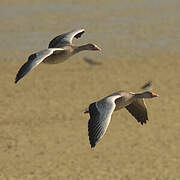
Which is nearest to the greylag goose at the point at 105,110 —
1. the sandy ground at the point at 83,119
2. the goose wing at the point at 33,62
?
the goose wing at the point at 33,62

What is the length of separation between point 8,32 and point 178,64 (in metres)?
13.6

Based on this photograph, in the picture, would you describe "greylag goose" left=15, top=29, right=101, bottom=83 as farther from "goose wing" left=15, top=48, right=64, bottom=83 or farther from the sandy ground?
the sandy ground

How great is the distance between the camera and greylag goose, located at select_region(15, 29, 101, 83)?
52.1 feet

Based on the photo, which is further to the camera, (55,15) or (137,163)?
(55,15)

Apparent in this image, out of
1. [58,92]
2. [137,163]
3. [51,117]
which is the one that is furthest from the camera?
[58,92]

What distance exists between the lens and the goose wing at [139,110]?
17.1m

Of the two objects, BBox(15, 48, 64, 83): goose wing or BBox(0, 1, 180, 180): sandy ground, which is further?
BBox(0, 1, 180, 180): sandy ground

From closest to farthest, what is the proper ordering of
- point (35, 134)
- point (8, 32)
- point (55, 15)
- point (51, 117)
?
point (35, 134)
point (51, 117)
point (8, 32)
point (55, 15)

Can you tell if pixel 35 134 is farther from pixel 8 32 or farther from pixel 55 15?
pixel 55 15

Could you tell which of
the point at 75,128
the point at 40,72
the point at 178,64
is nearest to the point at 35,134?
the point at 75,128

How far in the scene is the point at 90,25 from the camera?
51.3 m

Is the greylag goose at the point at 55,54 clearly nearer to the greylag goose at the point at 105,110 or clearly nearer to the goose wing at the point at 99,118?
the greylag goose at the point at 105,110

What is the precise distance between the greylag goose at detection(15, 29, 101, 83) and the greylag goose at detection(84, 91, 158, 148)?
170 centimetres

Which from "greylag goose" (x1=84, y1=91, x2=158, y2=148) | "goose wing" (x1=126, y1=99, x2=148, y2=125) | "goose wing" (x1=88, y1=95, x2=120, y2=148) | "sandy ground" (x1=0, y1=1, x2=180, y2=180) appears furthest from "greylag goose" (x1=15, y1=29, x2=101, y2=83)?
"sandy ground" (x1=0, y1=1, x2=180, y2=180)
